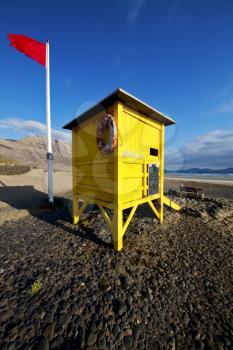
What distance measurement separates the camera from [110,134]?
4164mm

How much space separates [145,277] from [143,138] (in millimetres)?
4312

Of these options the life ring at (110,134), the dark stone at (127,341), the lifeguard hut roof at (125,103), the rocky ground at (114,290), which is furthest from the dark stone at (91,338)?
the lifeguard hut roof at (125,103)

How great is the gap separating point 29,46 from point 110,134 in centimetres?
863

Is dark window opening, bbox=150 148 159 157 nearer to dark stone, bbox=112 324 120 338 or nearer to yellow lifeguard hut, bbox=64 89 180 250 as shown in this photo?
yellow lifeguard hut, bbox=64 89 180 250

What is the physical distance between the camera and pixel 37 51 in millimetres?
8320

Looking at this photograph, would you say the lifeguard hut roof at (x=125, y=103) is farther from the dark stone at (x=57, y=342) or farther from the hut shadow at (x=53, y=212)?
the dark stone at (x=57, y=342)

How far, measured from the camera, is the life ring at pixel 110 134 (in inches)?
162

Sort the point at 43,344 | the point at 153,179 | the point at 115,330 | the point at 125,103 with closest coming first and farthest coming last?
1. the point at 43,344
2. the point at 115,330
3. the point at 125,103
4. the point at 153,179

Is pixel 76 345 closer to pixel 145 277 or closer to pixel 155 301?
pixel 155 301

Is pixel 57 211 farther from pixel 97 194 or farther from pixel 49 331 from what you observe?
pixel 49 331

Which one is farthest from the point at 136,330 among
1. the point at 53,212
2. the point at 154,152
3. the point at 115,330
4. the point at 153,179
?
the point at 53,212

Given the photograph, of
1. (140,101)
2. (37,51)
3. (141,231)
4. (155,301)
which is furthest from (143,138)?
(37,51)

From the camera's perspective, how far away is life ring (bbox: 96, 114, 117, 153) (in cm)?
412

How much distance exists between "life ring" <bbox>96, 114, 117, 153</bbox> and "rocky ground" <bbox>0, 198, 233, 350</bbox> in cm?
318
